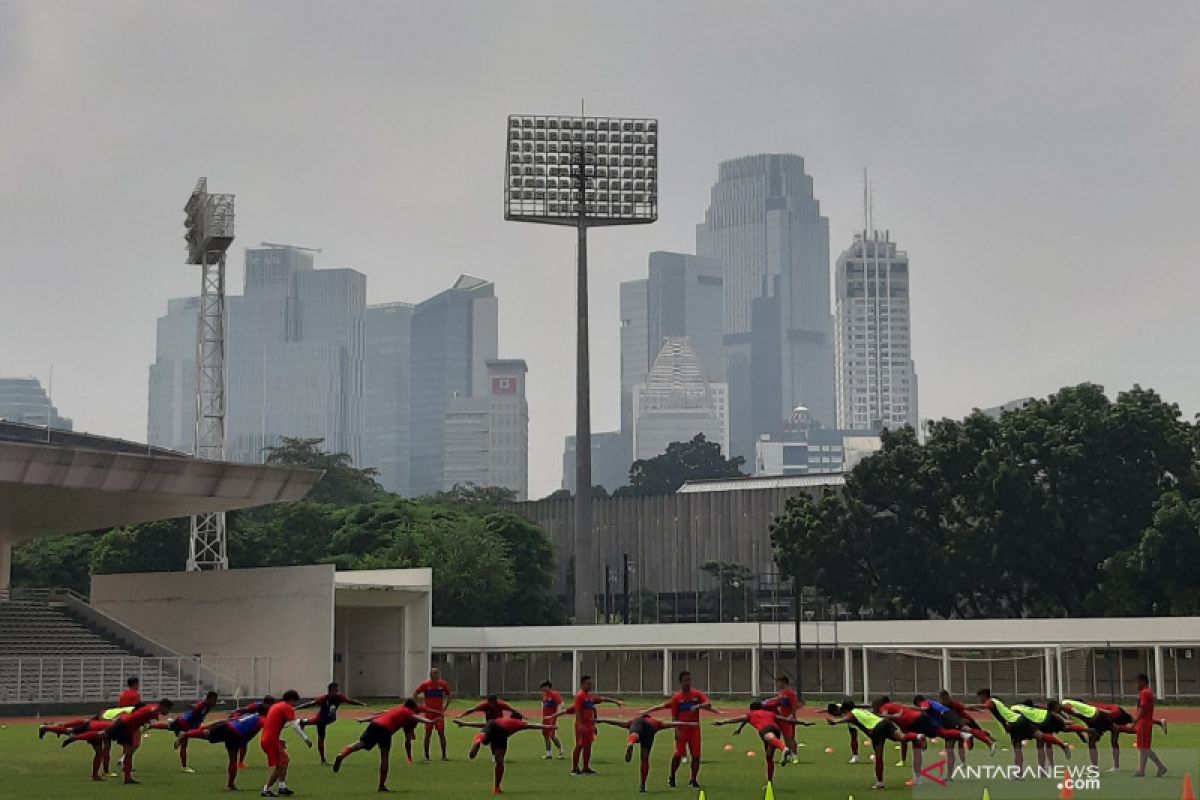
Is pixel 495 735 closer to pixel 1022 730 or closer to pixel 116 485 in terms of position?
pixel 1022 730

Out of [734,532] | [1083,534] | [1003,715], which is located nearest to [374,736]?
[1003,715]

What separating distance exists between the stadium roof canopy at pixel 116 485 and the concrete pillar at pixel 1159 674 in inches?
1226

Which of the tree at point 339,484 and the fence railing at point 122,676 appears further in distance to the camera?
the tree at point 339,484

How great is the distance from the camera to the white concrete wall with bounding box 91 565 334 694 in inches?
2494

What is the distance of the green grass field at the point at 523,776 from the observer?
25.7m

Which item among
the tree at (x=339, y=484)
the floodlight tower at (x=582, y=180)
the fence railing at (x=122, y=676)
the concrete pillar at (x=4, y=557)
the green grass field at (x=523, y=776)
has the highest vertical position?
the floodlight tower at (x=582, y=180)

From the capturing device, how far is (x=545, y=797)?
25.4 m

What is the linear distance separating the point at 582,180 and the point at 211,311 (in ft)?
63.8

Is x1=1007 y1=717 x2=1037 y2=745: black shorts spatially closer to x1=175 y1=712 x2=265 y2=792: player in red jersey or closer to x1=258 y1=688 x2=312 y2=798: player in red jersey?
x1=258 y1=688 x2=312 y2=798: player in red jersey

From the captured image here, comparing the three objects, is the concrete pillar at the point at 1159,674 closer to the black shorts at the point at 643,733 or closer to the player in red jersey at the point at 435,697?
the player in red jersey at the point at 435,697

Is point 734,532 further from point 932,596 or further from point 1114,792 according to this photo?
point 1114,792

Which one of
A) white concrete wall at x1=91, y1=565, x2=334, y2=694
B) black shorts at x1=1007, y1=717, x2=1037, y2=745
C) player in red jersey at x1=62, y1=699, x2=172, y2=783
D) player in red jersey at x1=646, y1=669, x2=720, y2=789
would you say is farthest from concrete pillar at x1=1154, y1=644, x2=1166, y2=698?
player in red jersey at x1=62, y1=699, x2=172, y2=783

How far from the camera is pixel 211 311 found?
79.8 m

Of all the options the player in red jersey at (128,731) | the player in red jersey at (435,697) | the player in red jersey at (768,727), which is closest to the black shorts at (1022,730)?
the player in red jersey at (768,727)
